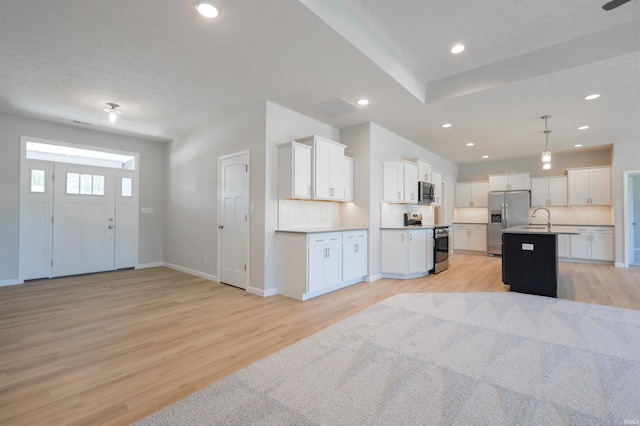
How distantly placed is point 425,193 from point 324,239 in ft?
10.3

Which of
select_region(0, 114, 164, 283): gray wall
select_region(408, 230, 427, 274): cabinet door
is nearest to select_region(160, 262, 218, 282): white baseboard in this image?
select_region(0, 114, 164, 283): gray wall

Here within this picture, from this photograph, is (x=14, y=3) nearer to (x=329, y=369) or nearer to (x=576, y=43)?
(x=329, y=369)

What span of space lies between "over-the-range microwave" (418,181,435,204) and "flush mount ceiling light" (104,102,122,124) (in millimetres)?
5696

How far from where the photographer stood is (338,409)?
5.60ft

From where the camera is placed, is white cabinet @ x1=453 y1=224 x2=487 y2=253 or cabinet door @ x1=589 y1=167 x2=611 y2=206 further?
white cabinet @ x1=453 y1=224 x2=487 y2=253

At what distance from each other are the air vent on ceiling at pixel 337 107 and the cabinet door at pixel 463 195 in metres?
6.09

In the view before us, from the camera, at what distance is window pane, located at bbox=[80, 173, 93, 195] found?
569 centimetres

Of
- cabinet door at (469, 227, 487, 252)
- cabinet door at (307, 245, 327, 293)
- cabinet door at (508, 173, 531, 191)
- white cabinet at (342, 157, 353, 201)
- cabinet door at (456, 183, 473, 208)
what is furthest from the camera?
cabinet door at (456, 183, 473, 208)

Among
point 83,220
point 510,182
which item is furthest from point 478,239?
point 83,220

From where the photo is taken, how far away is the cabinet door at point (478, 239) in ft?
27.9

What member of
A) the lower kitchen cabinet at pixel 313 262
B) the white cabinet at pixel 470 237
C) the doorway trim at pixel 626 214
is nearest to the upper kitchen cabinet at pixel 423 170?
the lower kitchen cabinet at pixel 313 262

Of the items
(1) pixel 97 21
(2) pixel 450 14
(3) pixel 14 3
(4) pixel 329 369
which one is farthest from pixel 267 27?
(4) pixel 329 369

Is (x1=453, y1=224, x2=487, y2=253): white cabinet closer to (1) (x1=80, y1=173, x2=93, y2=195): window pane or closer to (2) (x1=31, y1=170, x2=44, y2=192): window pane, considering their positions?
(1) (x1=80, y1=173, x2=93, y2=195): window pane

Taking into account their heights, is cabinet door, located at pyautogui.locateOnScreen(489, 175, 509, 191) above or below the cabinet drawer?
above
